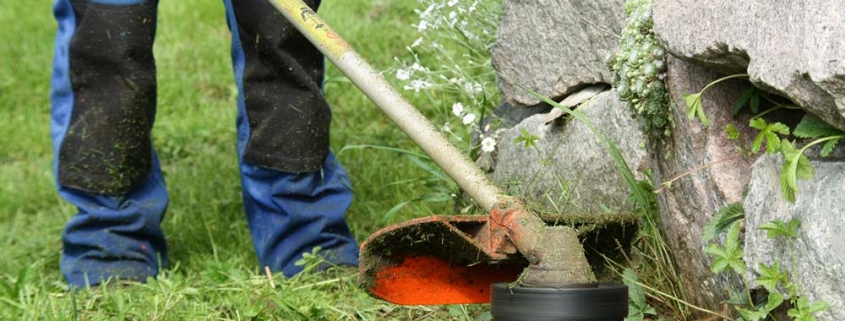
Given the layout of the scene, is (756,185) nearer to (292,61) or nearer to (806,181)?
(806,181)

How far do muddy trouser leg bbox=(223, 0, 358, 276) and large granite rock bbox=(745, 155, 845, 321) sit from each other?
1394 mm

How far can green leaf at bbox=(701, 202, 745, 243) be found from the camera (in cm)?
183

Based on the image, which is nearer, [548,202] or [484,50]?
[548,202]

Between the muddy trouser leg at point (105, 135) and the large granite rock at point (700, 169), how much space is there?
4.78ft

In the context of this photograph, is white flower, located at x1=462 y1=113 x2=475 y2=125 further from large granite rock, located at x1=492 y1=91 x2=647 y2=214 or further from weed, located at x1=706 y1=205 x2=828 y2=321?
weed, located at x1=706 y1=205 x2=828 y2=321

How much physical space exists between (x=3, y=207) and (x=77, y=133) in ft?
3.88

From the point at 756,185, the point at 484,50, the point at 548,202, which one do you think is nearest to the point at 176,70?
the point at 484,50

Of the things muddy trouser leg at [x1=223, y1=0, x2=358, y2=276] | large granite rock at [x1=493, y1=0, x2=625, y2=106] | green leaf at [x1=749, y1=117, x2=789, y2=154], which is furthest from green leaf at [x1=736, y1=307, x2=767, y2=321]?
muddy trouser leg at [x1=223, y1=0, x2=358, y2=276]

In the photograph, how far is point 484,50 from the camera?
132 inches

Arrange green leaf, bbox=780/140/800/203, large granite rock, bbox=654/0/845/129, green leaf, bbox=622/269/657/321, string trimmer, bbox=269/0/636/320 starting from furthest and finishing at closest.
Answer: green leaf, bbox=622/269/657/321
string trimmer, bbox=269/0/636/320
green leaf, bbox=780/140/800/203
large granite rock, bbox=654/0/845/129

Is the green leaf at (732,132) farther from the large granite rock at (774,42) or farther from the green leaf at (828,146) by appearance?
the green leaf at (828,146)

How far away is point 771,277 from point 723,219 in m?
0.18

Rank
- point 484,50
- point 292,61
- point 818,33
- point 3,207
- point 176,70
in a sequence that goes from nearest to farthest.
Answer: point 818,33
point 292,61
point 484,50
point 3,207
point 176,70

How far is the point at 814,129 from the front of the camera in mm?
1628
